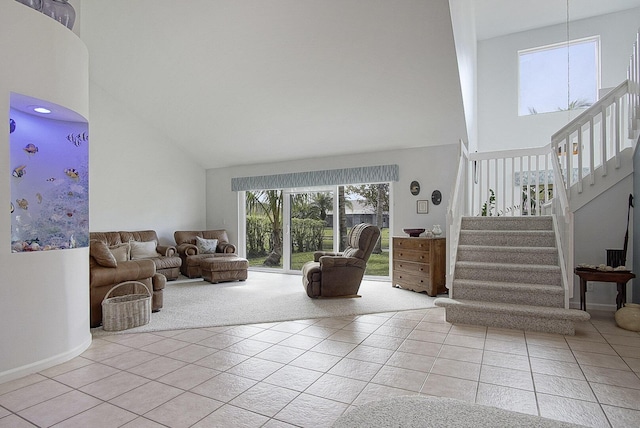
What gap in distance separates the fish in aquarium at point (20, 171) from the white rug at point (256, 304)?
1679 mm

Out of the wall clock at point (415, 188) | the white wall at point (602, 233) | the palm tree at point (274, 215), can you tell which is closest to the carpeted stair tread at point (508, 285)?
the white wall at point (602, 233)

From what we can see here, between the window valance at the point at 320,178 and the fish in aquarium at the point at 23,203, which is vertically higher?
the window valance at the point at 320,178

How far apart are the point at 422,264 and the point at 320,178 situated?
2.70 m

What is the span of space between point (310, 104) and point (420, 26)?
2056 millimetres

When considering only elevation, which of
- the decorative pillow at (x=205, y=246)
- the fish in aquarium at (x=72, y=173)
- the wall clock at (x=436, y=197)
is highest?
the fish in aquarium at (x=72, y=173)

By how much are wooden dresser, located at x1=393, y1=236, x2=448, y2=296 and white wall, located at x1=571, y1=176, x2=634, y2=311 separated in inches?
64.4

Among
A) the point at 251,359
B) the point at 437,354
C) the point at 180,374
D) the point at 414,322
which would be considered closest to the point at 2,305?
the point at 180,374

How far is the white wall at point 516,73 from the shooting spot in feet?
20.8

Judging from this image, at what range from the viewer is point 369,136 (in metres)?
6.08

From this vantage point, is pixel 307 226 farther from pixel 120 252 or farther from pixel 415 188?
pixel 120 252

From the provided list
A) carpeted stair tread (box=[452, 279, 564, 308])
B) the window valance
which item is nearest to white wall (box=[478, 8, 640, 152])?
the window valance

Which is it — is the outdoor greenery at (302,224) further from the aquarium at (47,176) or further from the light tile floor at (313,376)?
the aquarium at (47,176)

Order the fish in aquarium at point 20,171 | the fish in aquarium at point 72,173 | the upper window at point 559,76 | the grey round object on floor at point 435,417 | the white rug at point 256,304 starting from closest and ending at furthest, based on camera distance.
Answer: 1. the grey round object on floor at point 435,417
2. the fish in aquarium at point 20,171
3. the fish in aquarium at point 72,173
4. the white rug at point 256,304
5. the upper window at point 559,76

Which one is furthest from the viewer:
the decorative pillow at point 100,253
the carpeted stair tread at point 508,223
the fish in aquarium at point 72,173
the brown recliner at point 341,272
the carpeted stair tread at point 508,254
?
the brown recliner at point 341,272
